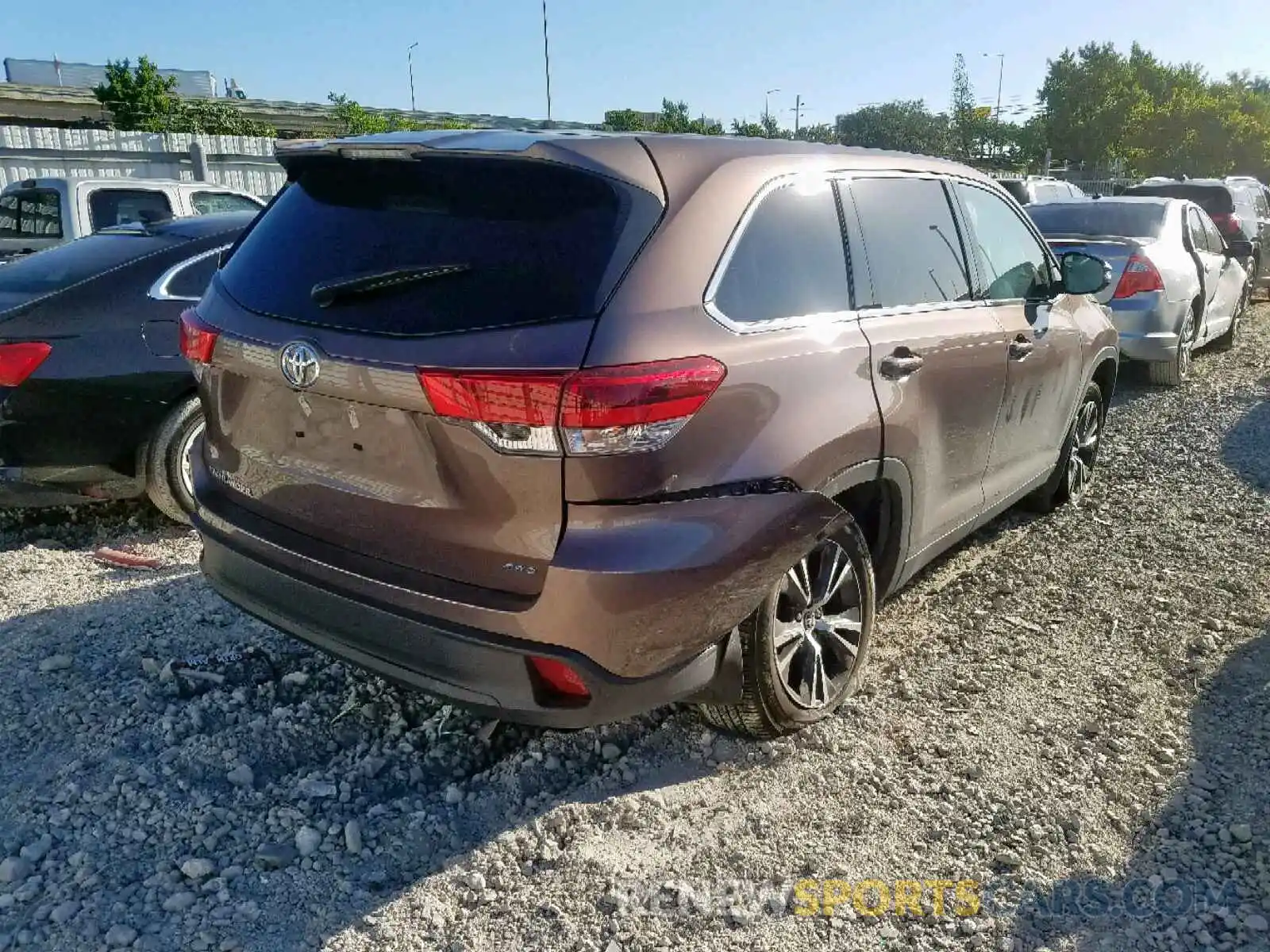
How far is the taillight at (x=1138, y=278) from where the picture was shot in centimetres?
802

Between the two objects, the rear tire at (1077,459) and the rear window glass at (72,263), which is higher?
the rear window glass at (72,263)

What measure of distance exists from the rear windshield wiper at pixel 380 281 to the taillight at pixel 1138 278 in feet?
23.3

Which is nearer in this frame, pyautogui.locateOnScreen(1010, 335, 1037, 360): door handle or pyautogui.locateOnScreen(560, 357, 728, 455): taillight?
pyautogui.locateOnScreen(560, 357, 728, 455): taillight

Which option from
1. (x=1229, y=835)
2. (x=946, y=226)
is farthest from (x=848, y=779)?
(x=946, y=226)

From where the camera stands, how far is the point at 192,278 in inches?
193

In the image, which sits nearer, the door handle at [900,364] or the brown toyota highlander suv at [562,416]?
the brown toyota highlander suv at [562,416]

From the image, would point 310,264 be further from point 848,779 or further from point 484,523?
point 848,779

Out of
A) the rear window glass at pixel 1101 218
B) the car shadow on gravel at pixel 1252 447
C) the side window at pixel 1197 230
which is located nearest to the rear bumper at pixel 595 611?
the car shadow on gravel at pixel 1252 447

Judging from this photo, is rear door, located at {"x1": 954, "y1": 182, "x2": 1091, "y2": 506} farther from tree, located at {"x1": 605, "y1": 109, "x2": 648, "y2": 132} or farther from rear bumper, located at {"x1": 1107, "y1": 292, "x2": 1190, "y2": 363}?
tree, located at {"x1": 605, "y1": 109, "x2": 648, "y2": 132}

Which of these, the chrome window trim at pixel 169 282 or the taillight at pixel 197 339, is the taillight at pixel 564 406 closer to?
the taillight at pixel 197 339

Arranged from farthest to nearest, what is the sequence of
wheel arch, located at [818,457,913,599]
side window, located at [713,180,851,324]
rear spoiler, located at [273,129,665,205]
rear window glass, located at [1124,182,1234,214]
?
rear window glass, located at [1124,182,1234,214] < wheel arch, located at [818,457,913,599] < side window, located at [713,180,851,324] < rear spoiler, located at [273,129,665,205]

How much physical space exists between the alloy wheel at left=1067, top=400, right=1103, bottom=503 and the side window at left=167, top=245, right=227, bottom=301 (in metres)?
4.47

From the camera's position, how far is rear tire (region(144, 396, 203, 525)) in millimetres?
4730

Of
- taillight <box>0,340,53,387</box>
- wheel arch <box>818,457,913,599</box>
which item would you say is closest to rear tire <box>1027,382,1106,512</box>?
wheel arch <box>818,457,913,599</box>
